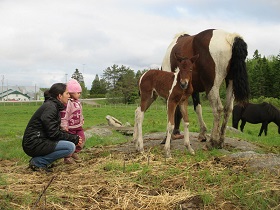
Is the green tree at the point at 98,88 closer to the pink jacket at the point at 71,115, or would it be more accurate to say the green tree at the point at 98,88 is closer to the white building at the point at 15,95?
the white building at the point at 15,95

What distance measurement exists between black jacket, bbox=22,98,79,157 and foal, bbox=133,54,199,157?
2.22 metres

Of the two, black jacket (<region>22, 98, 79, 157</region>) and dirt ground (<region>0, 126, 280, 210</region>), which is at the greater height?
black jacket (<region>22, 98, 79, 157</region>)

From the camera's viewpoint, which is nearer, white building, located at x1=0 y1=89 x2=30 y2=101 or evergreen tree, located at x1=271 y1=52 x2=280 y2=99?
evergreen tree, located at x1=271 y1=52 x2=280 y2=99

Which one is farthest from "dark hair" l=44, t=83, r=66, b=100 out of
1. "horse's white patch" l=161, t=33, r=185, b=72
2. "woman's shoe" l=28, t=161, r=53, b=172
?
"horse's white patch" l=161, t=33, r=185, b=72

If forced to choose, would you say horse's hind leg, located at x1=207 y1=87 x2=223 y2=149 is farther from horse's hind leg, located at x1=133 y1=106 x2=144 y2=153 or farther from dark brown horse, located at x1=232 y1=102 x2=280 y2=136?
dark brown horse, located at x1=232 y1=102 x2=280 y2=136

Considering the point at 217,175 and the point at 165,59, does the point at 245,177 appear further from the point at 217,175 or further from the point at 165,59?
the point at 165,59

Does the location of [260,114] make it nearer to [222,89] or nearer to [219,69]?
[219,69]

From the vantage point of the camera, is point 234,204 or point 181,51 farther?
point 181,51

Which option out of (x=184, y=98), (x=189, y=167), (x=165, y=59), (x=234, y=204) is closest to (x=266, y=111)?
(x=165, y=59)

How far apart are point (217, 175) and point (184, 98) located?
2.47 meters

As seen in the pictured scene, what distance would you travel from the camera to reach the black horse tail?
789 cm

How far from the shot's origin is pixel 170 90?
7.39m

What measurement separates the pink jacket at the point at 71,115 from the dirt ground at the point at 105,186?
2.62 ft

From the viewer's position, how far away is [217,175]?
5.45 m
